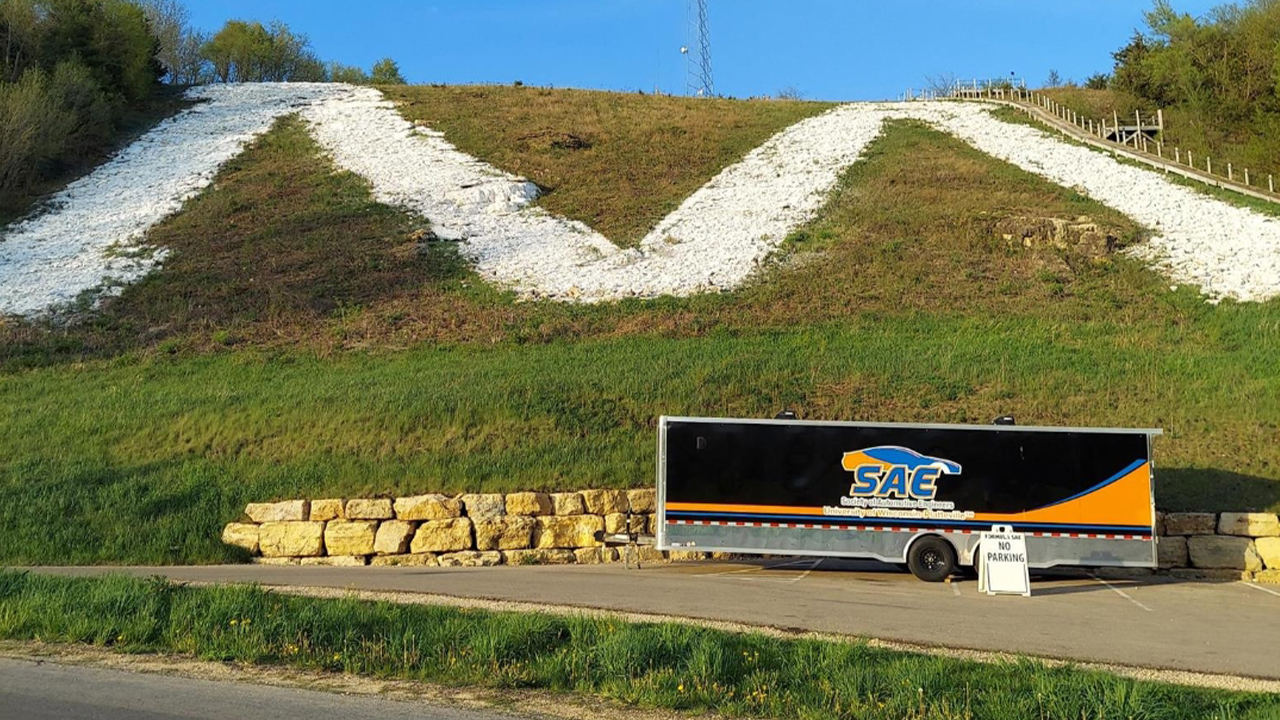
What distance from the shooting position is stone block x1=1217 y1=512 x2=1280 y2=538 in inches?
630

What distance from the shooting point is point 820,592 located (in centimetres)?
1392

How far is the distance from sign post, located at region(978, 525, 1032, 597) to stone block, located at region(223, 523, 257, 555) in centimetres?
1199

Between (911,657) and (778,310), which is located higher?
(778,310)

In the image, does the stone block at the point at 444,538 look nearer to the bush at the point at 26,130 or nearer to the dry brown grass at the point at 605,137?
the dry brown grass at the point at 605,137

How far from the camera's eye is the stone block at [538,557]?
55.4 feet

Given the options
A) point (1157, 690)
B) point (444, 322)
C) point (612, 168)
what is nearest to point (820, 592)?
point (1157, 690)

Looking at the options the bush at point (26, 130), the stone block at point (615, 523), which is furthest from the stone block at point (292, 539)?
the bush at point (26, 130)

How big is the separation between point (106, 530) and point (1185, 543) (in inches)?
711

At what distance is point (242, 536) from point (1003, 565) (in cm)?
1249

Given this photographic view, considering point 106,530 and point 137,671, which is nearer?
point 137,671

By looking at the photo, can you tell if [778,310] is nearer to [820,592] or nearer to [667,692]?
[820,592]

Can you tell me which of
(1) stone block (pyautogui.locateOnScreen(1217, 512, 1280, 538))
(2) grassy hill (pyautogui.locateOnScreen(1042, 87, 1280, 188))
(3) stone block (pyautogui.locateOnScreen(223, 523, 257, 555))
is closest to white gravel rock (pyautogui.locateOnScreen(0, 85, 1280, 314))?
(2) grassy hill (pyautogui.locateOnScreen(1042, 87, 1280, 188))

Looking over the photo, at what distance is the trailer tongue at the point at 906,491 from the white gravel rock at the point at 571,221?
14245mm

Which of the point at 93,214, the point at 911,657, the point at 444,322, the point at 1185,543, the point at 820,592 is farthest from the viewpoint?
the point at 93,214
